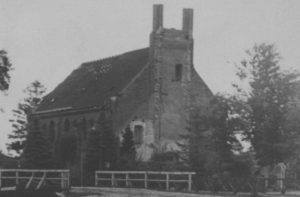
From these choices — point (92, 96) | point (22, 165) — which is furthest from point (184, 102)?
point (22, 165)

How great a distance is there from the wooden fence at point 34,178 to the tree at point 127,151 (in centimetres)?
700

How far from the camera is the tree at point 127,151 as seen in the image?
48.2 metres

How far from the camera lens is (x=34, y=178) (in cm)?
3906

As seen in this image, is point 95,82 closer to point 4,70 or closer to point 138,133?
point 138,133

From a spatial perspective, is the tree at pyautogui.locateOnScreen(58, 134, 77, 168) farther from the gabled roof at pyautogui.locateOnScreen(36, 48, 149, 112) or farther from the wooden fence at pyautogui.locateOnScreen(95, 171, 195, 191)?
the wooden fence at pyautogui.locateOnScreen(95, 171, 195, 191)

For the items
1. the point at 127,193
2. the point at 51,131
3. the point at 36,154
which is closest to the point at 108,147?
the point at 36,154

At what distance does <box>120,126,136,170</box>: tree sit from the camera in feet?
158

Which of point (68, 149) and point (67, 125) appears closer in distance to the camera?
point (68, 149)

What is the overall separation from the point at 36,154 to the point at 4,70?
6796mm

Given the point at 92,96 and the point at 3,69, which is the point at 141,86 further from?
the point at 3,69

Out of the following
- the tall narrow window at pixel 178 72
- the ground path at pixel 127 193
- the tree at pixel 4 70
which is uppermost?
the tall narrow window at pixel 178 72

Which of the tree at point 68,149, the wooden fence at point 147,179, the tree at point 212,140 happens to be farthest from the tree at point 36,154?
the tree at point 68,149

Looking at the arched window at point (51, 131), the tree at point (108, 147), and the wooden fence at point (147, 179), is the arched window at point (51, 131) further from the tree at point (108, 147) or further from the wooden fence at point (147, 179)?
the wooden fence at point (147, 179)

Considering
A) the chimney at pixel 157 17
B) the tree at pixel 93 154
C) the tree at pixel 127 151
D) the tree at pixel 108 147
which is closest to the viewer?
the tree at pixel 127 151
